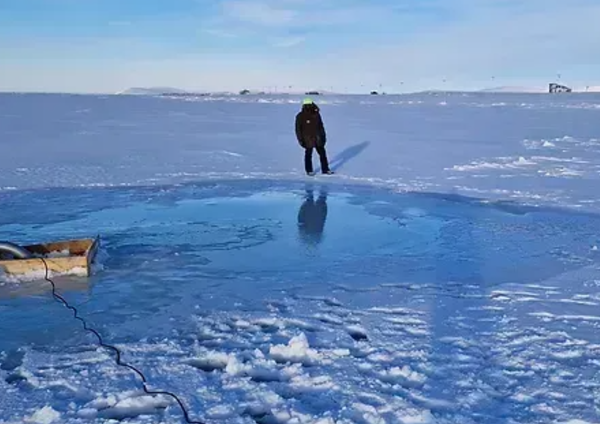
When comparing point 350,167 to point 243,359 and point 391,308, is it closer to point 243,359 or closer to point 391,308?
point 391,308

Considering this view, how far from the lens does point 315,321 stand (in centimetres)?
451

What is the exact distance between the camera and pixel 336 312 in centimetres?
470

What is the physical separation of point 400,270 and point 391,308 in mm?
1100

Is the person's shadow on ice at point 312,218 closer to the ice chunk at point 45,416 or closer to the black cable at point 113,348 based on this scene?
the black cable at point 113,348

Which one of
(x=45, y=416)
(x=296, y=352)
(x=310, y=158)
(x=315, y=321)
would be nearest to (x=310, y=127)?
(x=310, y=158)

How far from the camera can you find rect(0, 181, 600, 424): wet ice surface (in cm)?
329

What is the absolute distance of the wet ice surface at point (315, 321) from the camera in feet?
10.8

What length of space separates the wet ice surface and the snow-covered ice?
0.05ft

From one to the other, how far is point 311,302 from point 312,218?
10.8 feet

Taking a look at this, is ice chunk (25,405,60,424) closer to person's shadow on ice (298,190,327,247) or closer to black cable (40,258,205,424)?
black cable (40,258,205,424)

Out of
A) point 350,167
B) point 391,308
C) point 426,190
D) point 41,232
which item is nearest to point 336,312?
point 391,308

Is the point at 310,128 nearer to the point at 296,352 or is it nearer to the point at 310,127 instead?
the point at 310,127

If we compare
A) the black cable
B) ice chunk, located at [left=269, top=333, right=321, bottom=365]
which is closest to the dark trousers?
the black cable

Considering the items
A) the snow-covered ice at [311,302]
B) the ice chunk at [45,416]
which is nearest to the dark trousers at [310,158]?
the snow-covered ice at [311,302]
